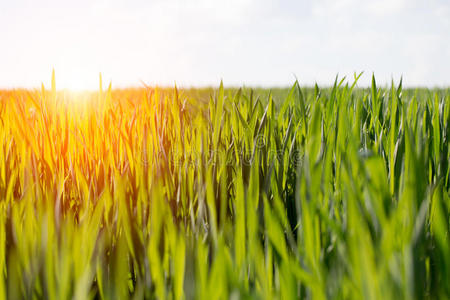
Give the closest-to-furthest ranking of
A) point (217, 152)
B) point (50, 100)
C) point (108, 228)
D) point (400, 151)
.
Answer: point (108, 228) → point (400, 151) → point (217, 152) → point (50, 100)

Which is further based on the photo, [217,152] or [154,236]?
[217,152]

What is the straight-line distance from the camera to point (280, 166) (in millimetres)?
997

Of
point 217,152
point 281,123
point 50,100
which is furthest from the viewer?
point 50,100

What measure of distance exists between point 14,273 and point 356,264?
417 millimetres

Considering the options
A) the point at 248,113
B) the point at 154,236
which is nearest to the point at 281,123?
the point at 248,113

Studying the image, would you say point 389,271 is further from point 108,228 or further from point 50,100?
point 50,100

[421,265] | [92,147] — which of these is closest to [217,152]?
[92,147]

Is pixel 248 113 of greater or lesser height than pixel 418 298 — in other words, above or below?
above

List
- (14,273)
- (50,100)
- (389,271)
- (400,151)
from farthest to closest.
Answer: (50,100) → (400,151) → (14,273) → (389,271)

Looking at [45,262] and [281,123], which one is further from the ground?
[281,123]

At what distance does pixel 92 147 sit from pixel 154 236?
750 millimetres

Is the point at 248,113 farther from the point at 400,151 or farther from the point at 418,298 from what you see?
the point at 418,298

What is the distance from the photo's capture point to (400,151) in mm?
932

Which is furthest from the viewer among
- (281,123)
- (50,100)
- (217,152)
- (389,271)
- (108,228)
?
(50,100)
